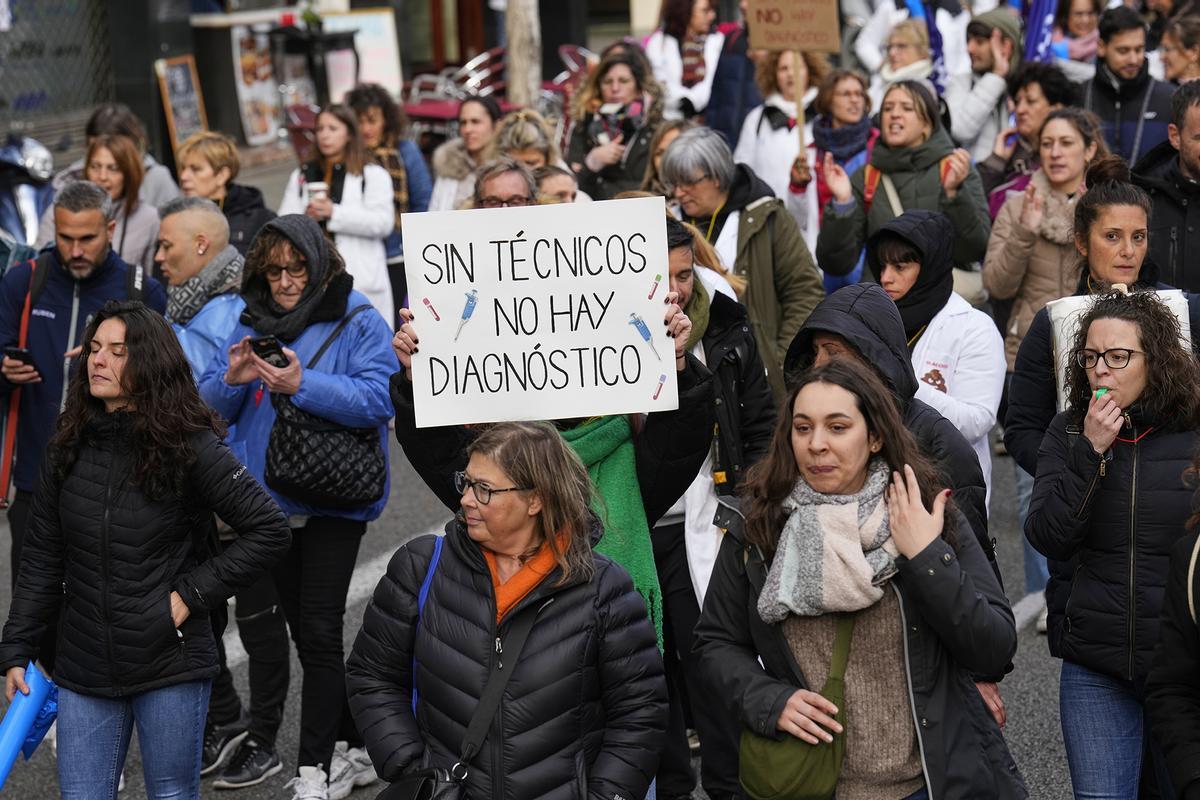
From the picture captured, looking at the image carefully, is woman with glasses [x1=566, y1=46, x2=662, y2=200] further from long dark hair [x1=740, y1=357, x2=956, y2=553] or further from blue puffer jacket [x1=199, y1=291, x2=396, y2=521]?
long dark hair [x1=740, y1=357, x2=956, y2=553]

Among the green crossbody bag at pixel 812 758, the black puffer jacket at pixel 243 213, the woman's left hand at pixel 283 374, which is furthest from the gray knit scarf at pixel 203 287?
the green crossbody bag at pixel 812 758

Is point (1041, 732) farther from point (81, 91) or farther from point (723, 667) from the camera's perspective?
point (81, 91)

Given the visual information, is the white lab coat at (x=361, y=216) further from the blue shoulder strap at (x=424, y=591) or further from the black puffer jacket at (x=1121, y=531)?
the black puffer jacket at (x=1121, y=531)

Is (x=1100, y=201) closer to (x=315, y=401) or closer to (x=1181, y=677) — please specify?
(x=1181, y=677)

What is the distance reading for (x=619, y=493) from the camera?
15.5 ft

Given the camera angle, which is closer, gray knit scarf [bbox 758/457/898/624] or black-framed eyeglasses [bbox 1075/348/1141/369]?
gray knit scarf [bbox 758/457/898/624]

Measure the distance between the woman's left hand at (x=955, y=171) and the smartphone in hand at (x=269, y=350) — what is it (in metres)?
3.24

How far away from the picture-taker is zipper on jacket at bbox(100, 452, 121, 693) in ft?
14.9

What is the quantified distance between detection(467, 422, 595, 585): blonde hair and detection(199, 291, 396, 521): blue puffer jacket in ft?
5.39

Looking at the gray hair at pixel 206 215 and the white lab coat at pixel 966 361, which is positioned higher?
the gray hair at pixel 206 215

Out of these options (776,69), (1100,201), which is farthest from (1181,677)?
(776,69)

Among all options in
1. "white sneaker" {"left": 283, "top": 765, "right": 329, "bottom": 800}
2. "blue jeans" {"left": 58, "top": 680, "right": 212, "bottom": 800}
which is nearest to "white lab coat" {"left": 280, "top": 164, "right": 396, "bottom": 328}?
"white sneaker" {"left": 283, "top": 765, "right": 329, "bottom": 800}

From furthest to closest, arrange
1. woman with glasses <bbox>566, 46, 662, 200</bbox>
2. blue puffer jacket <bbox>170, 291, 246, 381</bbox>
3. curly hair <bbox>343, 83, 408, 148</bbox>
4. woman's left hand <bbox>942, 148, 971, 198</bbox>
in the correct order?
curly hair <bbox>343, 83, 408, 148</bbox> → woman with glasses <bbox>566, 46, 662, 200</bbox> → woman's left hand <bbox>942, 148, 971, 198</bbox> → blue puffer jacket <bbox>170, 291, 246, 381</bbox>

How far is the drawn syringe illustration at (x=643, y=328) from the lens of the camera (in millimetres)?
4480
